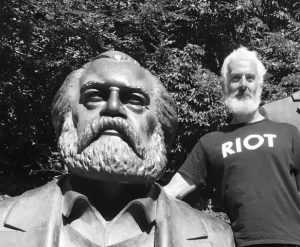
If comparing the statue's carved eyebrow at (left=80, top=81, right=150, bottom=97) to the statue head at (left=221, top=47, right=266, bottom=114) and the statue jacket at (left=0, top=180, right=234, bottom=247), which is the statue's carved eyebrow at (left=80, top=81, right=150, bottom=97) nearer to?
the statue jacket at (left=0, top=180, right=234, bottom=247)

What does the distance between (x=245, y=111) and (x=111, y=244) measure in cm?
96

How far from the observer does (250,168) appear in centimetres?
250

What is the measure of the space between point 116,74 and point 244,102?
0.76 metres

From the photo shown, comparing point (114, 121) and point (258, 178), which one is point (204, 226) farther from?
point (114, 121)

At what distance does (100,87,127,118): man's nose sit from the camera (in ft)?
6.82

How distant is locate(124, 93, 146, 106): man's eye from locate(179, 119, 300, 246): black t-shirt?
0.58 metres

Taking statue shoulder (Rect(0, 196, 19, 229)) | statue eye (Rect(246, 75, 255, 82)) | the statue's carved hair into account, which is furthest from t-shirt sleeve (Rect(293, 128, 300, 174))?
statue shoulder (Rect(0, 196, 19, 229))

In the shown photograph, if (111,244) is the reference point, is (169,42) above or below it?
above

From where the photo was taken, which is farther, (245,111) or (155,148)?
(245,111)

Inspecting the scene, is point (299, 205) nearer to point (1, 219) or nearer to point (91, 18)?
point (1, 219)

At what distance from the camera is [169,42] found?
9.70 meters

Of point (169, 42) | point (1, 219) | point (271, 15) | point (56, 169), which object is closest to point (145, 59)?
point (169, 42)

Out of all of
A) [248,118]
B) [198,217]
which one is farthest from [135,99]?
[248,118]

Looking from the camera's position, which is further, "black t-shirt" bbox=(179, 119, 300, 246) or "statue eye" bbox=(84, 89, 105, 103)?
"black t-shirt" bbox=(179, 119, 300, 246)
